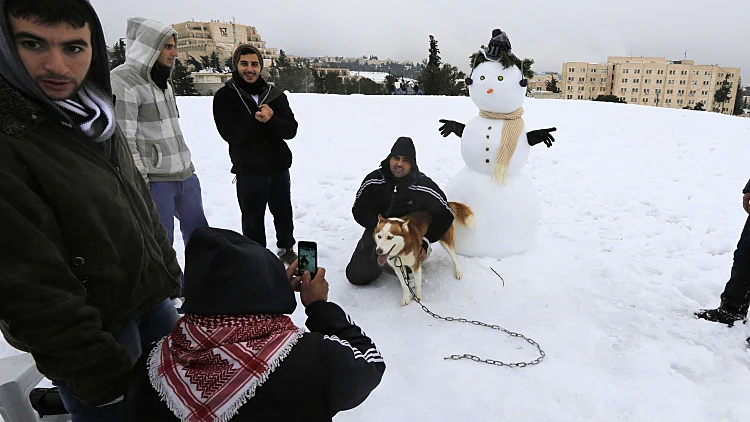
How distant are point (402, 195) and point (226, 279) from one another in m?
1.99

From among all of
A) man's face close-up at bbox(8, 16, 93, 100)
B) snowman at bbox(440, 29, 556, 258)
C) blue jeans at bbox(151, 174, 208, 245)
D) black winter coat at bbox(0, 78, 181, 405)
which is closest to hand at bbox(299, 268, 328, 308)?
black winter coat at bbox(0, 78, 181, 405)

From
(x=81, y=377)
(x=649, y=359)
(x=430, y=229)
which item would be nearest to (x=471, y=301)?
(x=430, y=229)

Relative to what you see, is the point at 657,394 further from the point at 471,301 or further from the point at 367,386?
the point at 367,386

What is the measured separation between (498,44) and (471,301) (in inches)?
71.4

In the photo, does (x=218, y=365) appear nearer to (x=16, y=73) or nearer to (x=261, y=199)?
(x=16, y=73)

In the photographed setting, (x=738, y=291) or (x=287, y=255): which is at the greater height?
(x=738, y=291)

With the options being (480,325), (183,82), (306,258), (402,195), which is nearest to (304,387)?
(306,258)

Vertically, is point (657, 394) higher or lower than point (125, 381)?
lower

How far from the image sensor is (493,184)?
10.8 feet

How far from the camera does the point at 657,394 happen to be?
2062mm

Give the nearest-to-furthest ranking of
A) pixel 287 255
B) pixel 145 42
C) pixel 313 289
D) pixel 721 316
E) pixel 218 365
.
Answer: pixel 218 365
pixel 313 289
pixel 145 42
pixel 721 316
pixel 287 255

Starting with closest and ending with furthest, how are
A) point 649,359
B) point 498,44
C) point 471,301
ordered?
point 649,359 < point 471,301 < point 498,44

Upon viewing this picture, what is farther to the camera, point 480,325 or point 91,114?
point 480,325

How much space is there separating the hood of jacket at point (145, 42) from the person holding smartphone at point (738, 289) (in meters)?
3.33
